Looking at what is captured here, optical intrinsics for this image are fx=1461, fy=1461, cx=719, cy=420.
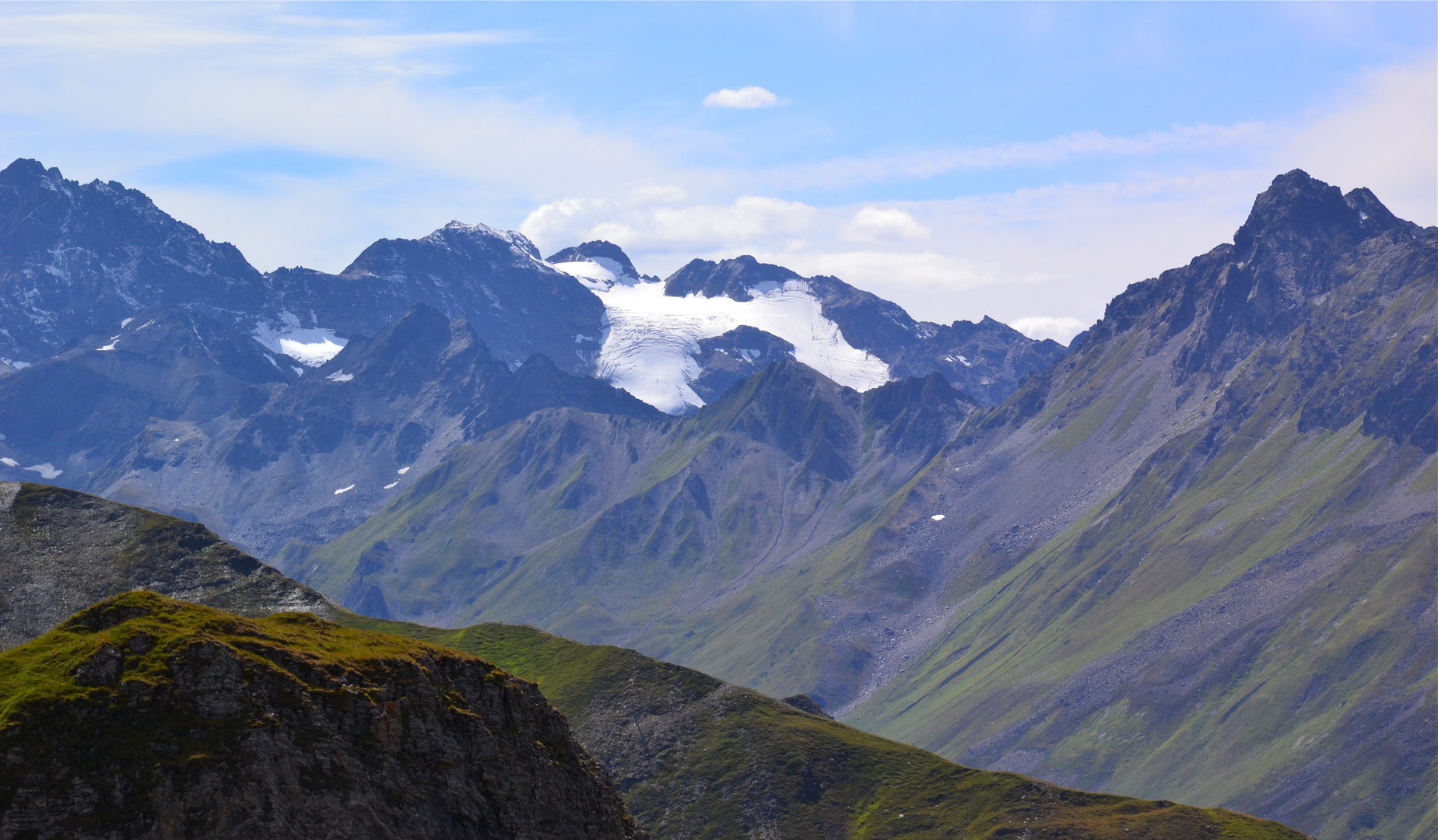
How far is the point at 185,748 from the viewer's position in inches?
3580

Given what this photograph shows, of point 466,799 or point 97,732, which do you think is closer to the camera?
point 97,732

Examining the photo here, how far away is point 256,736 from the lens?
9356 centimetres

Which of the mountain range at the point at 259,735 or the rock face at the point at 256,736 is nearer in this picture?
the rock face at the point at 256,736

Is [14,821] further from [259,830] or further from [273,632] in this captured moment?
[273,632]

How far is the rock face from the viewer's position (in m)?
87.1

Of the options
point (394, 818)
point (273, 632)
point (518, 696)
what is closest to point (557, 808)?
point (518, 696)

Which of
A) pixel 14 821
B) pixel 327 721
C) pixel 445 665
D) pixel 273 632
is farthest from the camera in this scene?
pixel 445 665

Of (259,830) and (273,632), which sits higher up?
(273,632)

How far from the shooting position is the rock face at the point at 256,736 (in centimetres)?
8712

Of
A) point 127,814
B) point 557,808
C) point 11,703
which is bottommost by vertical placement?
point 557,808

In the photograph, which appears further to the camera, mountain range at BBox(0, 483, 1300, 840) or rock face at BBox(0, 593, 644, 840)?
mountain range at BBox(0, 483, 1300, 840)

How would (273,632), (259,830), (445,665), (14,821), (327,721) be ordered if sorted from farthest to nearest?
(445,665) < (273,632) < (327,721) < (259,830) < (14,821)

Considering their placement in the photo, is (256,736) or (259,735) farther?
(259,735)

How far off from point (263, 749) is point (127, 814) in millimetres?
9368
